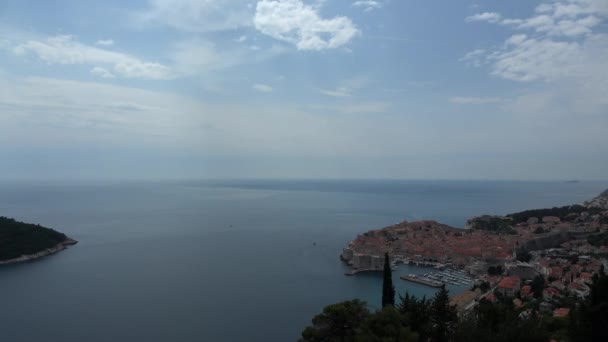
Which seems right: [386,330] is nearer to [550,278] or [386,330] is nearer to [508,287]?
[508,287]

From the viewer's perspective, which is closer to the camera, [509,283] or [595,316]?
[595,316]

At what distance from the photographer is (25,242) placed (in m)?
24.4

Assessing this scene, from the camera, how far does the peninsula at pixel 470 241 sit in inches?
869

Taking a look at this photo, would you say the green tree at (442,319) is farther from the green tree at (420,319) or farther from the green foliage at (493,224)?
the green foliage at (493,224)

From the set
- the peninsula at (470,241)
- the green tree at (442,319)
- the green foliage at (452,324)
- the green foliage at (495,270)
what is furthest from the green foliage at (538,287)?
the green tree at (442,319)

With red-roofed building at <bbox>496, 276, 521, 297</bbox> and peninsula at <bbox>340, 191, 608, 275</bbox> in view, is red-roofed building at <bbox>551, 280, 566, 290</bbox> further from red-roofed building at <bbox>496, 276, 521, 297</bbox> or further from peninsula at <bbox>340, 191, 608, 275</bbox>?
peninsula at <bbox>340, 191, 608, 275</bbox>

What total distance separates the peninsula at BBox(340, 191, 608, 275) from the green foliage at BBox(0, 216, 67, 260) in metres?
19.3

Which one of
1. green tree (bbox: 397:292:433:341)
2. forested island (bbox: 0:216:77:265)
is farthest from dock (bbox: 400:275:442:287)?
forested island (bbox: 0:216:77:265)

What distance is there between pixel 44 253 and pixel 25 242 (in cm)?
129

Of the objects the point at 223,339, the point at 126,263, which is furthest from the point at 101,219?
the point at 223,339

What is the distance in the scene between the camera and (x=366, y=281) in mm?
19562

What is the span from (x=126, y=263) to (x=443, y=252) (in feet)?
61.9

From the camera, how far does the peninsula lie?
22.1 meters

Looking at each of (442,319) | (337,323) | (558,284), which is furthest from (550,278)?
(337,323)
